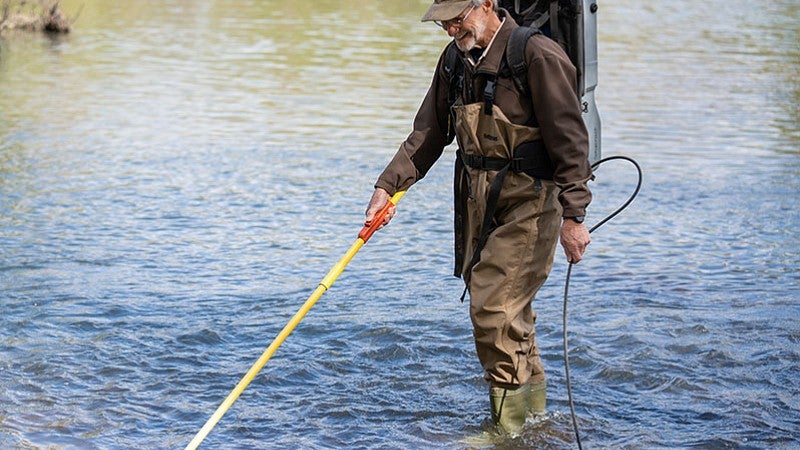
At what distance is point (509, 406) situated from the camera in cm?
556

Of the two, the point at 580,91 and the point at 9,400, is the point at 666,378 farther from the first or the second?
the point at 9,400

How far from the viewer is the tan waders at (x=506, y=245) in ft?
17.1

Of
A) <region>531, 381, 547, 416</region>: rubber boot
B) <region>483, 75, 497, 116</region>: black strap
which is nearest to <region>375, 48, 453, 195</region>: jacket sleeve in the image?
<region>483, 75, 497, 116</region>: black strap

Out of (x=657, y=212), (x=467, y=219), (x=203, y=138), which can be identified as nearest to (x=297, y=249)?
(x=657, y=212)

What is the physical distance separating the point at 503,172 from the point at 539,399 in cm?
128

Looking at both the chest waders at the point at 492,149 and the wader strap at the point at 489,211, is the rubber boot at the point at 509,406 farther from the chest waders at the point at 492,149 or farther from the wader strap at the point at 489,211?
the chest waders at the point at 492,149

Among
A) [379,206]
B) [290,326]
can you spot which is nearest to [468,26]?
[379,206]

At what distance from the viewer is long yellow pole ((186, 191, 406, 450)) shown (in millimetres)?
4547

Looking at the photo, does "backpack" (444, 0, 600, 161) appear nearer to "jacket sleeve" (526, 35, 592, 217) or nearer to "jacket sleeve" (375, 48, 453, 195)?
"jacket sleeve" (375, 48, 453, 195)

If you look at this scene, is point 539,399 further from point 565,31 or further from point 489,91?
point 565,31

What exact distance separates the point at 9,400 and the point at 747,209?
7164 mm

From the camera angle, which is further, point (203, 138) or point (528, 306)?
point (203, 138)

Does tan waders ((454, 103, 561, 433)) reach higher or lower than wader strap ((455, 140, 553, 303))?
lower

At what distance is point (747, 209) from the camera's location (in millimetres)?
11008
